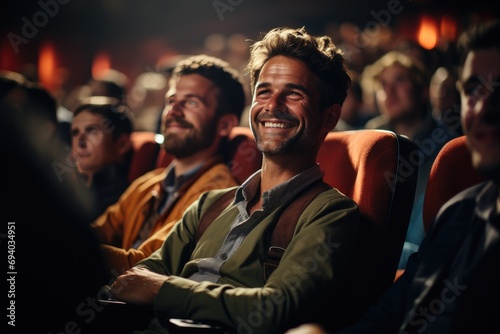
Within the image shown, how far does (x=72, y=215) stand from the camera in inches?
73.1

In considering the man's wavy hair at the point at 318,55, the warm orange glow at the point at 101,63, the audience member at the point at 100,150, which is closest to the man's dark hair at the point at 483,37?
the man's wavy hair at the point at 318,55

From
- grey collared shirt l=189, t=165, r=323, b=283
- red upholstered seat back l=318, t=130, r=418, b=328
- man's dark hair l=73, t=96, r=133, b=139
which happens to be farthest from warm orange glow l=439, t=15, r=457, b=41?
grey collared shirt l=189, t=165, r=323, b=283

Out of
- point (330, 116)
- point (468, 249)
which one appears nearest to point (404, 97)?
point (330, 116)

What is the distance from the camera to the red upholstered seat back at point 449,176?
5.90ft

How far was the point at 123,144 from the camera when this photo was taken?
342cm

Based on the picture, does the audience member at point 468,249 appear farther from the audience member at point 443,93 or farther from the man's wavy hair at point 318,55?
the audience member at point 443,93

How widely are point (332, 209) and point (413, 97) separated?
224 centimetres

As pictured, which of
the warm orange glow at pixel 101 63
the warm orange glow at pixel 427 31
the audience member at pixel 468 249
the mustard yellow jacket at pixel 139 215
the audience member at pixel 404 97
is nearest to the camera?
the audience member at pixel 468 249

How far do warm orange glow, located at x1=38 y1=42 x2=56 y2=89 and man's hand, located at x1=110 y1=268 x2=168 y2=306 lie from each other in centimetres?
981

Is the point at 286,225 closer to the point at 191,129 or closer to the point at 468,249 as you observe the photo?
the point at 468,249

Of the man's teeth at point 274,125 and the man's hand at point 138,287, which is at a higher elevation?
the man's teeth at point 274,125

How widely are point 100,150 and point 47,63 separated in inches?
337

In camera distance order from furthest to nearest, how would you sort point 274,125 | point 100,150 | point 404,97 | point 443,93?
point 404,97
point 443,93
point 100,150
point 274,125

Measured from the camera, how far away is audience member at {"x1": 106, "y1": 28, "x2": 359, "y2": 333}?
67.6 inches
